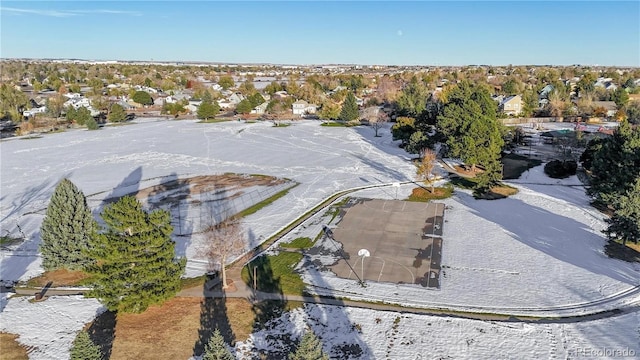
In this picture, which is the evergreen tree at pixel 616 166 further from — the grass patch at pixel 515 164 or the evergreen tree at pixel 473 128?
the grass patch at pixel 515 164

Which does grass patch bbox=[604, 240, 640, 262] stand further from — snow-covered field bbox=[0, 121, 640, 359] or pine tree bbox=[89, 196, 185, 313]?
pine tree bbox=[89, 196, 185, 313]

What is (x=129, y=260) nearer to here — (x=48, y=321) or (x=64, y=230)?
(x=48, y=321)

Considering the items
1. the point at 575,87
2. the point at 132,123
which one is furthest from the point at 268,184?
the point at 575,87

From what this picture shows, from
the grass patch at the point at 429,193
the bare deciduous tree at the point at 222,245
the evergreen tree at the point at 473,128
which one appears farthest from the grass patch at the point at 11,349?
the evergreen tree at the point at 473,128

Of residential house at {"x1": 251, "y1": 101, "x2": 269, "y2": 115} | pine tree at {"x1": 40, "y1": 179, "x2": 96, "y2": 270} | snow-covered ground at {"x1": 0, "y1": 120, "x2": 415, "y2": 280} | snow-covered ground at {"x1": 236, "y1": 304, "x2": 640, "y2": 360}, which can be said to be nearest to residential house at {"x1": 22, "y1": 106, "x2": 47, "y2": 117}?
snow-covered ground at {"x1": 0, "y1": 120, "x2": 415, "y2": 280}

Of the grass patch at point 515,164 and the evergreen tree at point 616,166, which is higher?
the evergreen tree at point 616,166

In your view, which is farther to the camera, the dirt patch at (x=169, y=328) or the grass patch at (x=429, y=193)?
the grass patch at (x=429, y=193)
